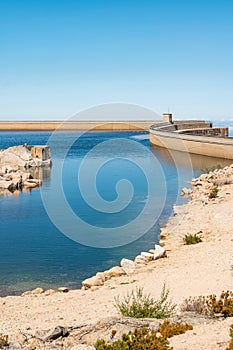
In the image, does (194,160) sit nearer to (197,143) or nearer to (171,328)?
(197,143)

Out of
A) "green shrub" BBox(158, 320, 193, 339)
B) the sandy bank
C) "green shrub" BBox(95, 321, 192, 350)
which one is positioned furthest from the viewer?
the sandy bank

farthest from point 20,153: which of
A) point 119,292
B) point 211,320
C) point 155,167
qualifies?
point 211,320

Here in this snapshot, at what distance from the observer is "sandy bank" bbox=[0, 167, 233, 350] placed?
5.83 metres

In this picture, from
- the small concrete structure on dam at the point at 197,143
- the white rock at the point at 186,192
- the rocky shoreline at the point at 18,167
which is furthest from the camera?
the small concrete structure on dam at the point at 197,143

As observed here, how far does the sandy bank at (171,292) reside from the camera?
583 cm

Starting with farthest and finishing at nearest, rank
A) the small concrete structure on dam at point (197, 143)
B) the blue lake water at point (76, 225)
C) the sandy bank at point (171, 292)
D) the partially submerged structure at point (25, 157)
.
Answer: the small concrete structure on dam at point (197, 143), the partially submerged structure at point (25, 157), the blue lake water at point (76, 225), the sandy bank at point (171, 292)

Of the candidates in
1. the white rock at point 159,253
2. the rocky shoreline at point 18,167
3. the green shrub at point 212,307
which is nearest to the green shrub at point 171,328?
the green shrub at point 212,307

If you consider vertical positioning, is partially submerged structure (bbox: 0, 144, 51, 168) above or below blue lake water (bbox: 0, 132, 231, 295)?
above

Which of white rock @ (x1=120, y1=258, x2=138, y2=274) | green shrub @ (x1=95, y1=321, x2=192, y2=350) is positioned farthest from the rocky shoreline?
green shrub @ (x1=95, y1=321, x2=192, y2=350)

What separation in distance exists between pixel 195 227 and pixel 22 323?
8.07 metres

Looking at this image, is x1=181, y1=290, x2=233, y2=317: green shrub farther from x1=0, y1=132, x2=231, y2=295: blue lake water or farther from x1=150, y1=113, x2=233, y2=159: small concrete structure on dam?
x1=150, y1=113, x2=233, y2=159: small concrete structure on dam

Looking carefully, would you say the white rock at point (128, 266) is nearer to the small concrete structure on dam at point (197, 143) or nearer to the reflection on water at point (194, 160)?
the reflection on water at point (194, 160)

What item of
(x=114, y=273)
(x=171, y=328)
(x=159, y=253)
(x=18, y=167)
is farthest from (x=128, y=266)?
(x=18, y=167)

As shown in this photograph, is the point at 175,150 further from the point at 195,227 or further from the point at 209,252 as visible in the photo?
the point at 209,252
